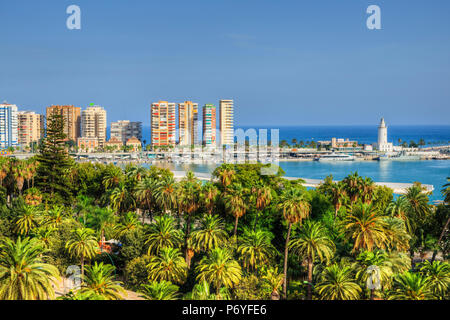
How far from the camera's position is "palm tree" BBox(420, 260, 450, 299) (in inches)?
497

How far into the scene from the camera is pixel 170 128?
9356 centimetres

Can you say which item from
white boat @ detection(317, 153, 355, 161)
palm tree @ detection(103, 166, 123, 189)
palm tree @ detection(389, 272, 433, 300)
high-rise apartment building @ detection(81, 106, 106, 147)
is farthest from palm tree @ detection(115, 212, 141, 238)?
high-rise apartment building @ detection(81, 106, 106, 147)

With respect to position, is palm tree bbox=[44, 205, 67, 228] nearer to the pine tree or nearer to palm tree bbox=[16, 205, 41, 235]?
palm tree bbox=[16, 205, 41, 235]

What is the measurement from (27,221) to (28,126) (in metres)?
86.8

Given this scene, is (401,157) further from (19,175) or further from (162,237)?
(162,237)

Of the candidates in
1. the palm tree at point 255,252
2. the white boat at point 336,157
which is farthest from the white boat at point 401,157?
the palm tree at point 255,252

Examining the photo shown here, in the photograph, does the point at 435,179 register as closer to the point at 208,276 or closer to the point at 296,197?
the point at 296,197

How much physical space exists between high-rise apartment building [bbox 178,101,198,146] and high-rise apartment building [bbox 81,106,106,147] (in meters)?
22.9

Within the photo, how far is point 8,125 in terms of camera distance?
301 ft

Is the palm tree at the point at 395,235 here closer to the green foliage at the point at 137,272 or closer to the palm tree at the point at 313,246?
the palm tree at the point at 313,246

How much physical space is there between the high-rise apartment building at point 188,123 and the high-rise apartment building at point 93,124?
22.9 metres

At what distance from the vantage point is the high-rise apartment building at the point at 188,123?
9088cm
